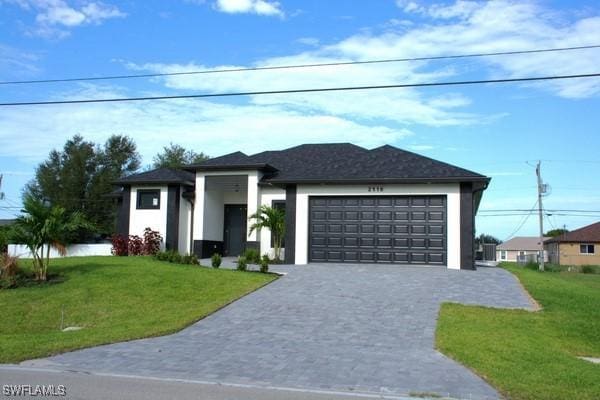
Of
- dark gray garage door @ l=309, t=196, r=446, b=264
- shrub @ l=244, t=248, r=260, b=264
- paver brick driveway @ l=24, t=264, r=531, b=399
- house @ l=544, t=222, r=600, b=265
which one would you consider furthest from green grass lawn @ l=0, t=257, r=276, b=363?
house @ l=544, t=222, r=600, b=265

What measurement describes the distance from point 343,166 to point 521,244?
69.0m

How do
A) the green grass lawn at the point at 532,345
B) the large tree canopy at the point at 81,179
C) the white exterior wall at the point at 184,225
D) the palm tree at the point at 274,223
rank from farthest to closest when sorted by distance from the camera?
1. the large tree canopy at the point at 81,179
2. the white exterior wall at the point at 184,225
3. the palm tree at the point at 274,223
4. the green grass lawn at the point at 532,345

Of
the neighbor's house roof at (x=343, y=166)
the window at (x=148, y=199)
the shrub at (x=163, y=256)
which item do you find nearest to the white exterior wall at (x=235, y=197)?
the neighbor's house roof at (x=343, y=166)

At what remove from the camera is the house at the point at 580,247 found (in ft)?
190

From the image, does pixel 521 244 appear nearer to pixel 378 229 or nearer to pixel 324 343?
pixel 378 229

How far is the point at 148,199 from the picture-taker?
27531 mm

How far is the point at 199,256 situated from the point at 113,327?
44.3 ft

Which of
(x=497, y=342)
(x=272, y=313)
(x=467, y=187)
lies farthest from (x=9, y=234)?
(x=467, y=187)

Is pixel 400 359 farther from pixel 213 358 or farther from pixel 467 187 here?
pixel 467 187

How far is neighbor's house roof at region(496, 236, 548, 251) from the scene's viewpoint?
83875mm

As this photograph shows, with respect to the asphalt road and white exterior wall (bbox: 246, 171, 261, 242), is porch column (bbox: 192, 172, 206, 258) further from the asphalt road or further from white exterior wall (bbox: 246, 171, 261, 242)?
the asphalt road

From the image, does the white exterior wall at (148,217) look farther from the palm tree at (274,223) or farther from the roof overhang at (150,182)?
the palm tree at (274,223)

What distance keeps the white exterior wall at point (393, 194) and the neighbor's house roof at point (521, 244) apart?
65435mm

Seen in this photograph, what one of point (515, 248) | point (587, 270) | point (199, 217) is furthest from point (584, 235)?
point (199, 217)
